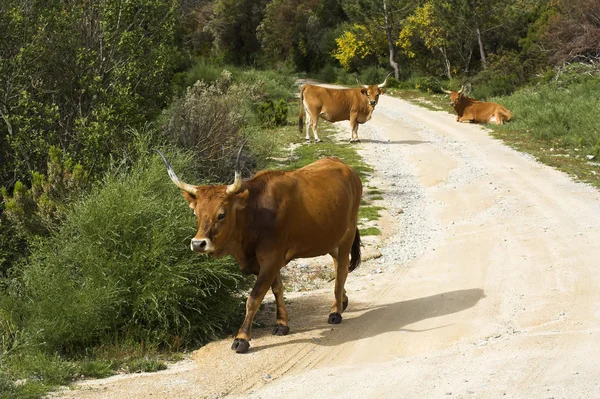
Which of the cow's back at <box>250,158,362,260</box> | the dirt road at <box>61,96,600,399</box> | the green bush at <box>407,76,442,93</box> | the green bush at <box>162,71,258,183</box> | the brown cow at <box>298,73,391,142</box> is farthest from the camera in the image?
A: the green bush at <box>407,76,442,93</box>

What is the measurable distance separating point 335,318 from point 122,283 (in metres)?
2.62

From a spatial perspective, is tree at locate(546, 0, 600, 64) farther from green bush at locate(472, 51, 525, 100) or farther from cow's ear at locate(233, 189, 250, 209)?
cow's ear at locate(233, 189, 250, 209)

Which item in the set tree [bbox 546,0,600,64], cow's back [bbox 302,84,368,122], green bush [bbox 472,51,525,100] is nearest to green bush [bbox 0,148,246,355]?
cow's back [bbox 302,84,368,122]

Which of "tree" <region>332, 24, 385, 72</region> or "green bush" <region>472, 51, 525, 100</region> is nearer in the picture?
"green bush" <region>472, 51, 525, 100</region>

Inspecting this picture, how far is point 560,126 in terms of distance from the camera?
2664cm

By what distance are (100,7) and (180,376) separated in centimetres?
1058

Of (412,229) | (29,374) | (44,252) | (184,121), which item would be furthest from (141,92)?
(29,374)

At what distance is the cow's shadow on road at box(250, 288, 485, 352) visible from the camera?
33.7 ft

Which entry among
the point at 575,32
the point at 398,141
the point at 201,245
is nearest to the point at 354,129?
the point at 398,141

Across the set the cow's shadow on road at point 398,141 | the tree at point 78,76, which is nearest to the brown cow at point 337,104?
the cow's shadow on road at point 398,141

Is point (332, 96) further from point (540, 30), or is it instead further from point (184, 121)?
point (540, 30)

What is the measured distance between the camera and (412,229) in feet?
55.1

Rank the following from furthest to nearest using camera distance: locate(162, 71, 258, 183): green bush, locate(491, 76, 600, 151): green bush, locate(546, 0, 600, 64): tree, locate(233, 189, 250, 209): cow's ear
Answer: locate(546, 0, 600, 64): tree, locate(491, 76, 600, 151): green bush, locate(162, 71, 258, 183): green bush, locate(233, 189, 250, 209): cow's ear

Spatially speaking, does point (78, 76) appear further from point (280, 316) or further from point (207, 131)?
point (280, 316)
